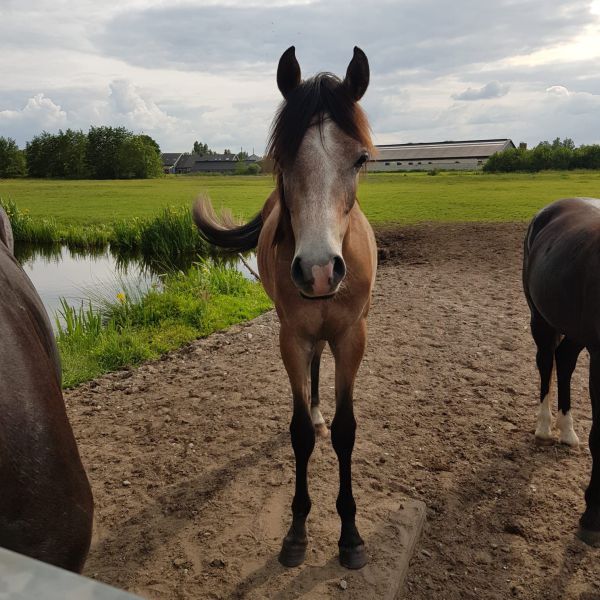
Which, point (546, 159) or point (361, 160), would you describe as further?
point (546, 159)

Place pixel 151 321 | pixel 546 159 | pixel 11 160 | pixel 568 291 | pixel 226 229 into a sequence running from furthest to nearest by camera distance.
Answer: pixel 11 160
pixel 546 159
pixel 151 321
pixel 226 229
pixel 568 291

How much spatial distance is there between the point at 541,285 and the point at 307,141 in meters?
2.34

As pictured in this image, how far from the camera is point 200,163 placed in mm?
86188

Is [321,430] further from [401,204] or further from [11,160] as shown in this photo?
[11,160]

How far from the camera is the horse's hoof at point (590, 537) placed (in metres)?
2.84

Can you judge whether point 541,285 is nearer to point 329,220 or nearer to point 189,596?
point 329,220

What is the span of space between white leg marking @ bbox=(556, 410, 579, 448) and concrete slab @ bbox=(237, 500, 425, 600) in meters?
1.59

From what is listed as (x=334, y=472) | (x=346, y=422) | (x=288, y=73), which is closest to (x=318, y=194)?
(x=288, y=73)

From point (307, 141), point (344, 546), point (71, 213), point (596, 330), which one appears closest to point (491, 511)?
point (344, 546)

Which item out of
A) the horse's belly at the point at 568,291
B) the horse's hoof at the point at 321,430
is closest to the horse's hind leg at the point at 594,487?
the horse's belly at the point at 568,291

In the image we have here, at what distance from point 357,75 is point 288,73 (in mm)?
327

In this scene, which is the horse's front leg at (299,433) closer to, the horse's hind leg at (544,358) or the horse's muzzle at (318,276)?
the horse's muzzle at (318,276)

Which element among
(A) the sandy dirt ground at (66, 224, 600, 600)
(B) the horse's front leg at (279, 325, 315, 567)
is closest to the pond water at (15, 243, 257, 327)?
(A) the sandy dirt ground at (66, 224, 600, 600)

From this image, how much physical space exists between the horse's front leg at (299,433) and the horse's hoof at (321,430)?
1122 millimetres
